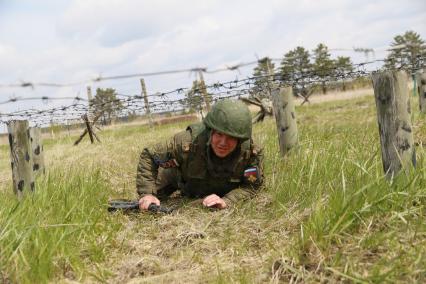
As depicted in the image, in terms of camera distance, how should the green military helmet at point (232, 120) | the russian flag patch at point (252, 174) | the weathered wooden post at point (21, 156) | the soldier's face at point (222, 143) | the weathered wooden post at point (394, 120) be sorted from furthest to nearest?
the russian flag patch at point (252, 174) → the weathered wooden post at point (21, 156) → the soldier's face at point (222, 143) → the green military helmet at point (232, 120) → the weathered wooden post at point (394, 120)

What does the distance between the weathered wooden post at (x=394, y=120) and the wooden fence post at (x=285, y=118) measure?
2420 millimetres

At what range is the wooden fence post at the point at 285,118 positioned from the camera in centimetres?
575

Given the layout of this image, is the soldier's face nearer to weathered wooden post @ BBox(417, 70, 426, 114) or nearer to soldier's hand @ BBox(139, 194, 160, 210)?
soldier's hand @ BBox(139, 194, 160, 210)

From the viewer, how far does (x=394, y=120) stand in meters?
3.22

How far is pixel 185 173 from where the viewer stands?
451 centimetres

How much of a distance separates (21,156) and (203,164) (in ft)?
5.48

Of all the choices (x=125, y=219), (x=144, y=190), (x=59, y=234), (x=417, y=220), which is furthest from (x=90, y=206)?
(x=417, y=220)

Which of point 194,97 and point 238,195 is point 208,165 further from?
point 194,97

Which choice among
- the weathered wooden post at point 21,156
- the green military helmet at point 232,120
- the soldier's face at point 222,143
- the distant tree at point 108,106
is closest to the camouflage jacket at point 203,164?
the soldier's face at point 222,143

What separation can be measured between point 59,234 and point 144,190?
4.54 ft

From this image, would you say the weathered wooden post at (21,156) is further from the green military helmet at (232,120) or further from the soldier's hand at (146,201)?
the green military helmet at (232,120)

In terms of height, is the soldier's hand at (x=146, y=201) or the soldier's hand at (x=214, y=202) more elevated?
the soldier's hand at (x=146, y=201)

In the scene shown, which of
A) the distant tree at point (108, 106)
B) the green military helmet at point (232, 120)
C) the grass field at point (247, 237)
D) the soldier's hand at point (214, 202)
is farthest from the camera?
the distant tree at point (108, 106)

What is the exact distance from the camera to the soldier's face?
392 centimetres
